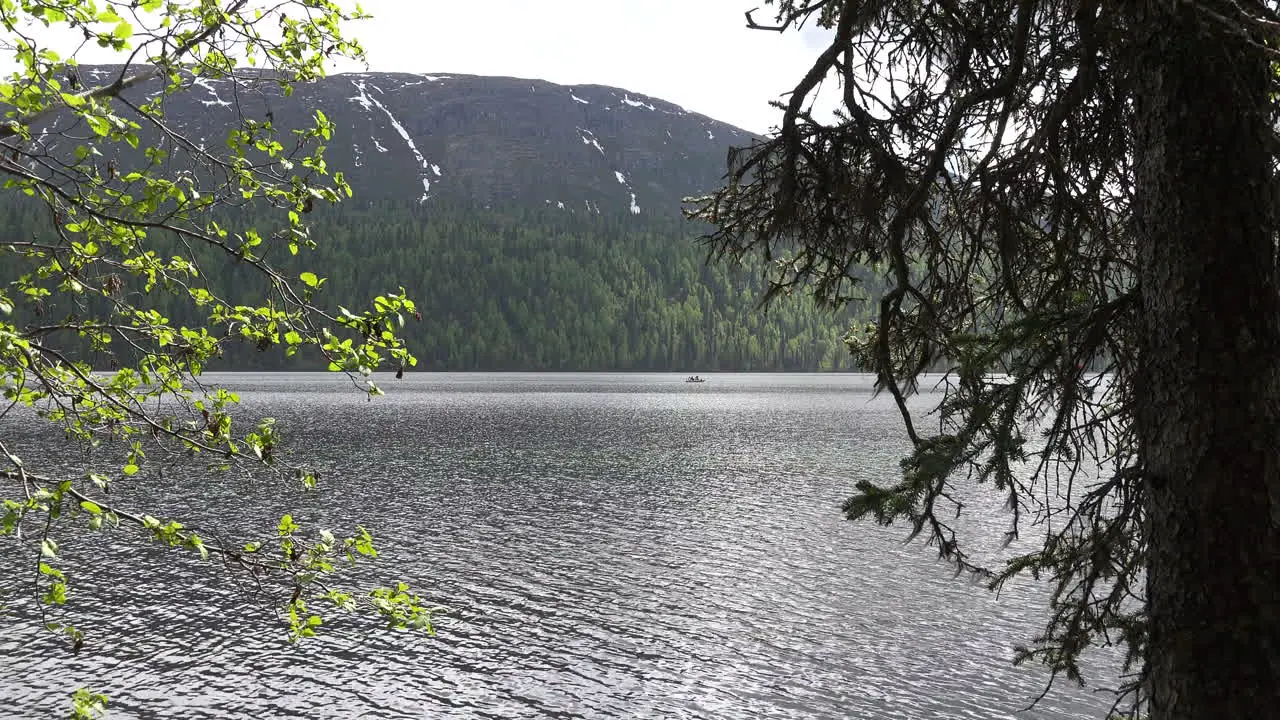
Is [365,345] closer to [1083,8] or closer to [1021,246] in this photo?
[1083,8]

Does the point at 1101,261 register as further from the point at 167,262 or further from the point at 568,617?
the point at 568,617

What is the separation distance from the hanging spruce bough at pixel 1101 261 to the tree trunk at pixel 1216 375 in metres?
0.01

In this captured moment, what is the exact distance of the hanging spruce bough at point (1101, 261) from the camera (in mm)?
4102

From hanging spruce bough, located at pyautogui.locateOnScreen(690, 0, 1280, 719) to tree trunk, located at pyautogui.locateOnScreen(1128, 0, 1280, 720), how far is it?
10 mm

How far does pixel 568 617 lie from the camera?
803 inches

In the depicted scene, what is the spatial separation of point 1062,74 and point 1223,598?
3.70m

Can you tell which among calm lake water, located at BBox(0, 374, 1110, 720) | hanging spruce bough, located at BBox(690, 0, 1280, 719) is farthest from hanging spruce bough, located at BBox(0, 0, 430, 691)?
calm lake water, located at BBox(0, 374, 1110, 720)

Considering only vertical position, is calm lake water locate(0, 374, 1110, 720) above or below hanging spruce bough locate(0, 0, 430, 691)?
below

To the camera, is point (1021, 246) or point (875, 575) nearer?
point (1021, 246)

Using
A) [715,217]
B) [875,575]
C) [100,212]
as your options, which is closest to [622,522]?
[875,575]

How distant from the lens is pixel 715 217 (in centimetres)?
688

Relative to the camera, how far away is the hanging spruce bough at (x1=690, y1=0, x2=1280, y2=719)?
4.10 m

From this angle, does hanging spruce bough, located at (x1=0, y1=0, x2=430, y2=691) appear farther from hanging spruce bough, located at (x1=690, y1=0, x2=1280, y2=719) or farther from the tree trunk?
the tree trunk

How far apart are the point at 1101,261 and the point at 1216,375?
2194mm
